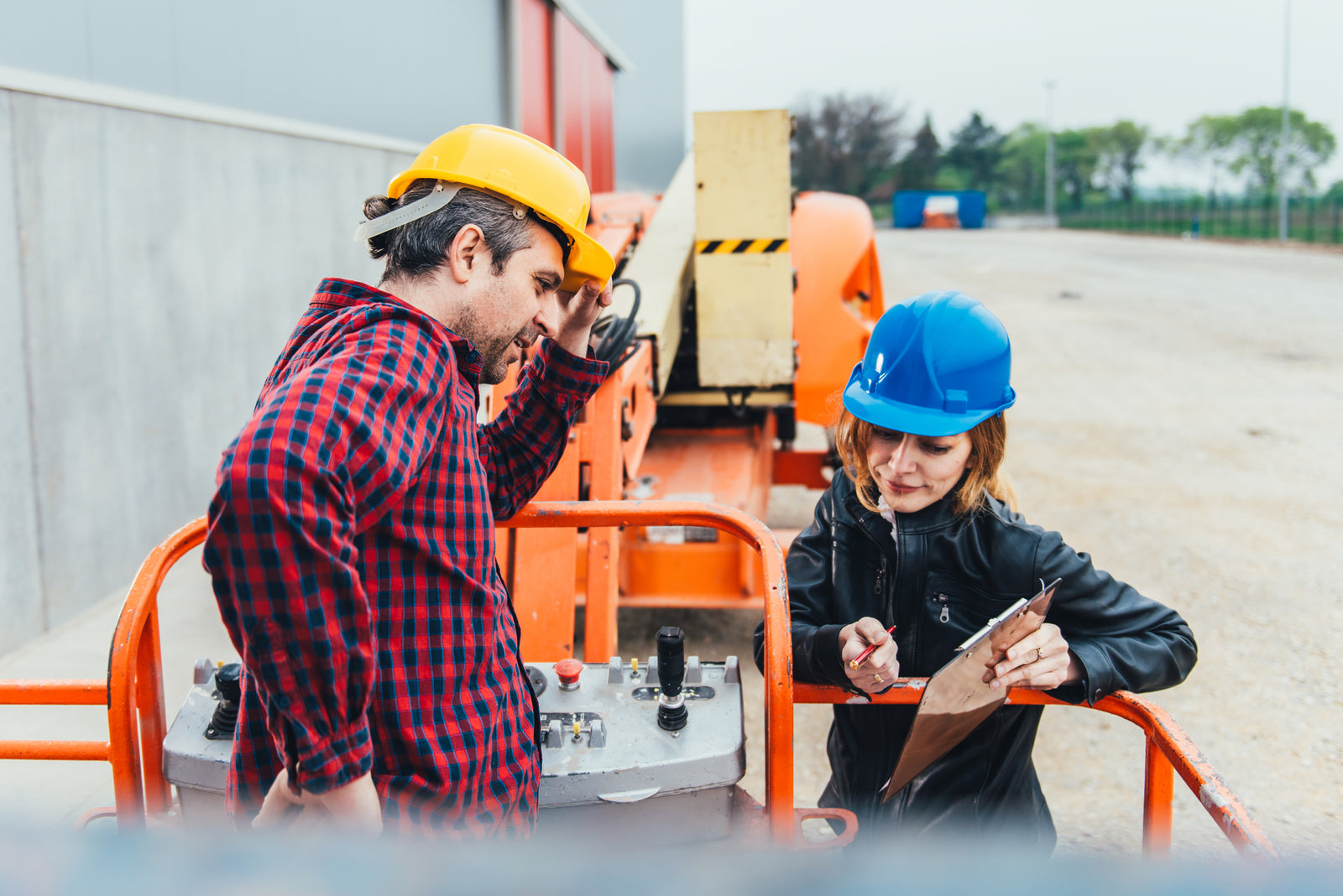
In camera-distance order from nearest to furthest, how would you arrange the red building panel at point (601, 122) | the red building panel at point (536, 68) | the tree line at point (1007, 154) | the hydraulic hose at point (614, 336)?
1. the hydraulic hose at point (614, 336)
2. the red building panel at point (536, 68)
3. the red building panel at point (601, 122)
4. the tree line at point (1007, 154)

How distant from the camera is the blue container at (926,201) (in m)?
47.1

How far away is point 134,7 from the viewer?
4.41 metres

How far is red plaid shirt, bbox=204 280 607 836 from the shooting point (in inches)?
37.8

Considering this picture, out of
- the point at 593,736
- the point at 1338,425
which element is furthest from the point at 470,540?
the point at 1338,425

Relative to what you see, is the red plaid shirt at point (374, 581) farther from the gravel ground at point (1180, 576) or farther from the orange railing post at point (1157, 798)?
the orange railing post at point (1157, 798)

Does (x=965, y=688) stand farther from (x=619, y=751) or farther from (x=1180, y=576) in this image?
(x=1180, y=576)

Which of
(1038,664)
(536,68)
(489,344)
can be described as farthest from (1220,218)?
(489,344)

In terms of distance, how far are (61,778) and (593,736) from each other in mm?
2533

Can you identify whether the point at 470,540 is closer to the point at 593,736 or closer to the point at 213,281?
the point at 593,736

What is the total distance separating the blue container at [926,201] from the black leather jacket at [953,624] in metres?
47.7

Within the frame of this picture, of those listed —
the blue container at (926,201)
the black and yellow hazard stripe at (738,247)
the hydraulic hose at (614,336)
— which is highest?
the blue container at (926,201)

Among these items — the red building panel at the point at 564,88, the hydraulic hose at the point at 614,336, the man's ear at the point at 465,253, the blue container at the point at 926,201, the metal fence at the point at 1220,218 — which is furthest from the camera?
the blue container at the point at 926,201

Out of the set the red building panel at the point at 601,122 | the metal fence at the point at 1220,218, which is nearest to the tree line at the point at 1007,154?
the metal fence at the point at 1220,218

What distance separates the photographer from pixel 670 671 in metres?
1.72
